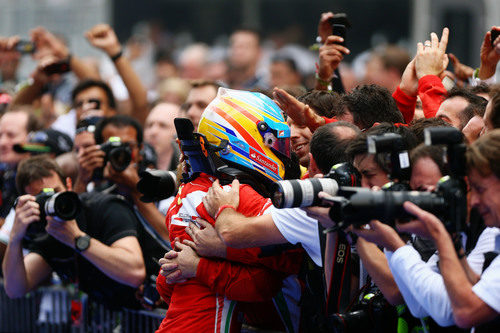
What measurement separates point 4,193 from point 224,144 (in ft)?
10.8

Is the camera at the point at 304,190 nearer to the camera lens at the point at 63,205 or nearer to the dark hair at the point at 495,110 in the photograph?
the dark hair at the point at 495,110

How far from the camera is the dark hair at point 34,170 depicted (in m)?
5.57

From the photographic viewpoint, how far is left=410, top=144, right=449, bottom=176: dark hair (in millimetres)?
3301

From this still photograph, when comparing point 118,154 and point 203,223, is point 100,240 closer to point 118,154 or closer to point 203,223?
point 118,154

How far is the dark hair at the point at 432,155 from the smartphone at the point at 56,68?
516 cm

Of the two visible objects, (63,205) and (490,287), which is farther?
(63,205)

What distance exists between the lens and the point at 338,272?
3.66 m

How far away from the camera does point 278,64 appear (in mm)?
9141

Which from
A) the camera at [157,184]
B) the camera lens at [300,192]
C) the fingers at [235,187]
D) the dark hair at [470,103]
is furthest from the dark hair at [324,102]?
the camera lens at [300,192]

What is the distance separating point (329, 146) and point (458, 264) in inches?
40.4

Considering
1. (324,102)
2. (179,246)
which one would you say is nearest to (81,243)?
(179,246)

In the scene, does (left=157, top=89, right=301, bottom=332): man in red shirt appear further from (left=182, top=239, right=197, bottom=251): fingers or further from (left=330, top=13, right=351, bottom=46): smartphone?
(left=330, top=13, right=351, bottom=46): smartphone

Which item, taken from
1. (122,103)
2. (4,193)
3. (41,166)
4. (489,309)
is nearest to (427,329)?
(489,309)

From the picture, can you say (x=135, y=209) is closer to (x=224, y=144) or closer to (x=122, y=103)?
(x=224, y=144)
